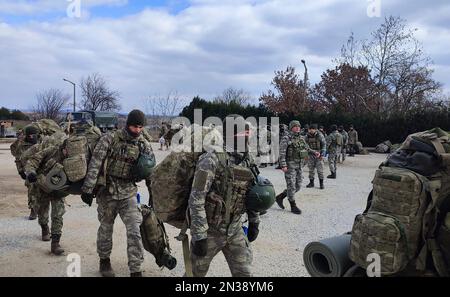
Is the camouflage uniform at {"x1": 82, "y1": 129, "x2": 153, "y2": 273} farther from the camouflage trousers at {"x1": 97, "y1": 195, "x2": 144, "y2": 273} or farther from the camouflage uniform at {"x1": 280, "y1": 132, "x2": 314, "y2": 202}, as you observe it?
the camouflage uniform at {"x1": 280, "y1": 132, "x2": 314, "y2": 202}

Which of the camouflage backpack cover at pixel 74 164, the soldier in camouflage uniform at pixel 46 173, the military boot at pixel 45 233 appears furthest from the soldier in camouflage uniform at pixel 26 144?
the camouflage backpack cover at pixel 74 164

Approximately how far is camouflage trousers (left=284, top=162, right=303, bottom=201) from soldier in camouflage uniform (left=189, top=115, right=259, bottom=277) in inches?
190

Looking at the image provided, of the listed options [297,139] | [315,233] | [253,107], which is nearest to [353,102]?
[253,107]

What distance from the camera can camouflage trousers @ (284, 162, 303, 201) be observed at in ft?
27.3

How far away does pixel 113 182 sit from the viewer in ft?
15.3

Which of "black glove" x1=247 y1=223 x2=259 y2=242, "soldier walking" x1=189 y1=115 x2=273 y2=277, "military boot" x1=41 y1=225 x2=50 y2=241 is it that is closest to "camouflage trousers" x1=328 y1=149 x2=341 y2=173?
"military boot" x1=41 y1=225 x2=50 y2=241

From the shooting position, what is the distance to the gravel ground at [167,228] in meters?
4.94

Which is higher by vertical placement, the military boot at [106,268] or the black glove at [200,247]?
the black glove at [200,247]

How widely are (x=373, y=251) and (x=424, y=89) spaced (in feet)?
108

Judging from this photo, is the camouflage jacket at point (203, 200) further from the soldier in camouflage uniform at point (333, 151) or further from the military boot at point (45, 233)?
the soldier in camouflage uniform at point (333, 151)

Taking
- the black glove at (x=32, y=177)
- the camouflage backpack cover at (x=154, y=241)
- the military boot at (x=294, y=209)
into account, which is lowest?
the military boot at (x=294, y=209)

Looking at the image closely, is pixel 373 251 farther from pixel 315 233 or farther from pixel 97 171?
pixel 315 233

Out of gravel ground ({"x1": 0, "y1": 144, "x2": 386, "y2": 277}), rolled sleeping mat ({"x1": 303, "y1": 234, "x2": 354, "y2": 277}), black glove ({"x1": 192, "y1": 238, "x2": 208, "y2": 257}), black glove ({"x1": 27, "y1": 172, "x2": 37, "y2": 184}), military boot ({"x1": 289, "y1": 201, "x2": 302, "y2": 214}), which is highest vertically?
black glove ({"x1": 27, "y1": 172, "x2": 37, "y2": 184})

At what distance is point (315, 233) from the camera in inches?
263
